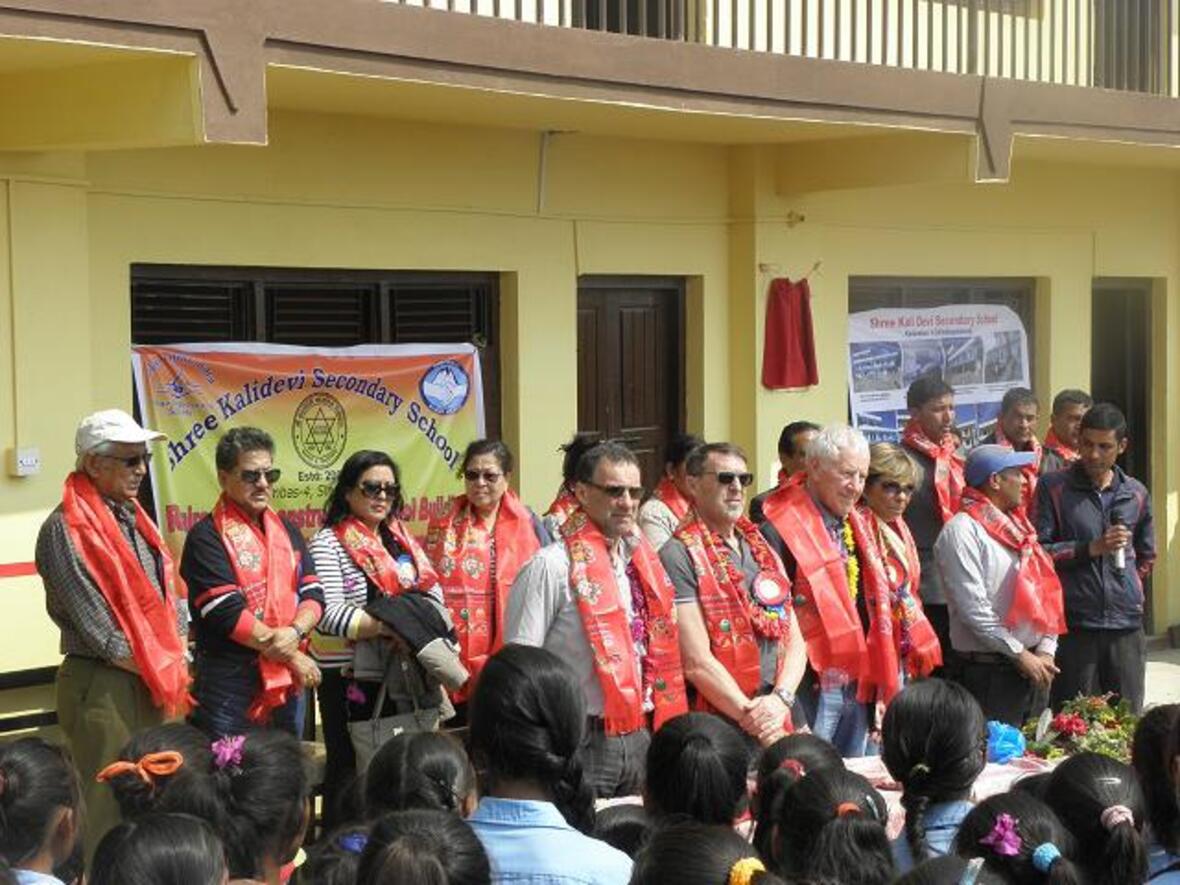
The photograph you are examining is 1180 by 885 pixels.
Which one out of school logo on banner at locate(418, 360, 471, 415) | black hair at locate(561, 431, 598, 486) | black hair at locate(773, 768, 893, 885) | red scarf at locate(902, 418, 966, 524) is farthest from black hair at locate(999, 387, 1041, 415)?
black hair at locate(773, 768, 893, 885)

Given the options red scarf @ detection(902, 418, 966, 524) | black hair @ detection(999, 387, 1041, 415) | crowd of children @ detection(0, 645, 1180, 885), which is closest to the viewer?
crowd of children @ detection(0, 645, 1180, 885)

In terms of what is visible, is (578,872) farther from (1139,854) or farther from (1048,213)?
(1048,213)

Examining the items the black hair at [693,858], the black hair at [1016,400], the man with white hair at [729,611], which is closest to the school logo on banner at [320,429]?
the man with white hair at [729,611]

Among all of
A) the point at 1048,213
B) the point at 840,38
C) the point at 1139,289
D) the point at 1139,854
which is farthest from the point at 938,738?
the point at 1139,289

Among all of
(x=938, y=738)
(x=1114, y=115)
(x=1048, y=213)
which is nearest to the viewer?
(x=938, y=738)

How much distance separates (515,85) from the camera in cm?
818

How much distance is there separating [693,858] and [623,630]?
9.78 feet

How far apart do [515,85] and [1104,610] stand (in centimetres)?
332

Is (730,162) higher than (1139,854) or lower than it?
higher

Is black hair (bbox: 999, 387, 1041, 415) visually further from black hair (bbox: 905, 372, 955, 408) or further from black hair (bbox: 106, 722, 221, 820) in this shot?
black hair (bbox: 106, 722, 221, 820)

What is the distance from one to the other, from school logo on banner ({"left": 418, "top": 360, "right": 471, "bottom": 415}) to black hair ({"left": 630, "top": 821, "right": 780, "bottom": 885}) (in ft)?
20.2

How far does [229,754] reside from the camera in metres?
4.35

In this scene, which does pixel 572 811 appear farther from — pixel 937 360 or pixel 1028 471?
pixel 937 360

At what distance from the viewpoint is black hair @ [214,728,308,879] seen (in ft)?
13.7
